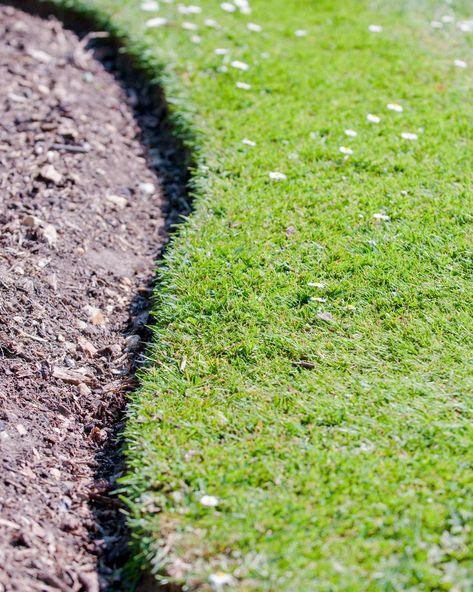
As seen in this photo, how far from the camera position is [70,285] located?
11.5ft

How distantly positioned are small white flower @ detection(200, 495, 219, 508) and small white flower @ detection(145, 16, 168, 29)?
422 cm

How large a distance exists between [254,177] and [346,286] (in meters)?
1.05

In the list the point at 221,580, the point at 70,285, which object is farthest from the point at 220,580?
the point at 70,285

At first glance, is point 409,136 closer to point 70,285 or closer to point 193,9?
point 70,285

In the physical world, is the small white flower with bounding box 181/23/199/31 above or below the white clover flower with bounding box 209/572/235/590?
above

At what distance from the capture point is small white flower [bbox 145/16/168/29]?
576 centimetres

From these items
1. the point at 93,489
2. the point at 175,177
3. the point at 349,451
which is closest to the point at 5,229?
the point at 175,177

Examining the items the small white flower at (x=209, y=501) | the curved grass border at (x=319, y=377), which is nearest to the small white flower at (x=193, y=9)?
the curved grass border at (x=319, y=377)

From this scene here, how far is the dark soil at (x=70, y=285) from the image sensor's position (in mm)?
2576

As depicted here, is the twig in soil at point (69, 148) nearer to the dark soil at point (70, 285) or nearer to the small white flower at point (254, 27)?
the dark soil at point (70, 285)

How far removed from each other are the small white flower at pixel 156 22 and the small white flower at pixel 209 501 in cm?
422

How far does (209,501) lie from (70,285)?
4.66 ft

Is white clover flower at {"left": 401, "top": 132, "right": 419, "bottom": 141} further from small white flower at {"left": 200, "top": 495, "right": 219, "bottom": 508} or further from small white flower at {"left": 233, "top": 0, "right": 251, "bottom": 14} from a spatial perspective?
small white flower at {"left": 200, "top": 495, "right": 219, "bottom": 508}

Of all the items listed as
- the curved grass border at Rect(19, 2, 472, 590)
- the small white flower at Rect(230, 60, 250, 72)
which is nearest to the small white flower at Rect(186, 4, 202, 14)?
the small white flower at Rect(230, 60, 250, 72)
